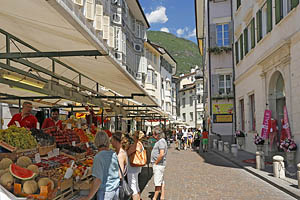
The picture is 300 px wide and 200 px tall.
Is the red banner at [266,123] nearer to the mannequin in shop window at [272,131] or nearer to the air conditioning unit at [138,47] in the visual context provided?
the mannequin in shop window at [272,131]

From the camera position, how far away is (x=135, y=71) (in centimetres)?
4059

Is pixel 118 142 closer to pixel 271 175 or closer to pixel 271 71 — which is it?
pixel 271 175

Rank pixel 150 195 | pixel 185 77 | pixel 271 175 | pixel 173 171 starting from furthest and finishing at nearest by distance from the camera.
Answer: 1. pixel 185 77
2. pixel 173 171
3. pixel 271 175
4. pixel 150 195

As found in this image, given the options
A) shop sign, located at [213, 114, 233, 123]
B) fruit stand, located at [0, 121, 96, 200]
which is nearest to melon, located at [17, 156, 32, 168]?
fruit stand, located at [0, 121, 96, 200]

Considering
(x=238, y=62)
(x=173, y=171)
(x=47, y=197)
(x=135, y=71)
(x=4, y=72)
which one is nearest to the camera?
(x=47, y=197)

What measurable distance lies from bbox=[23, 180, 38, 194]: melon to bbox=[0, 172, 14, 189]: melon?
0.55 ft

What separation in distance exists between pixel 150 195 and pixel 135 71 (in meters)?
32.3

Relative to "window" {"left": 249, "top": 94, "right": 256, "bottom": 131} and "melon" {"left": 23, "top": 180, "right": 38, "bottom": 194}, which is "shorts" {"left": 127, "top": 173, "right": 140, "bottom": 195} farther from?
"window" {"left": 249, "top": 94, "right": 256, "bottom": 131}

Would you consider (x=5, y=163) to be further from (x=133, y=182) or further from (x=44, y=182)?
(x=133, y=182)

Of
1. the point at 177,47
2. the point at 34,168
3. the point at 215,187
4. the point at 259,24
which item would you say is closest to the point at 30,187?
the point at 34,168

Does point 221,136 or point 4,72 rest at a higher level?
point 4,72

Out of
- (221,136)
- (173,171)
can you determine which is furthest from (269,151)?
(221,136)

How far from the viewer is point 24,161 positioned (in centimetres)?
489

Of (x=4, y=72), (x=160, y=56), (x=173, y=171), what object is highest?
(x=160, y=56)
